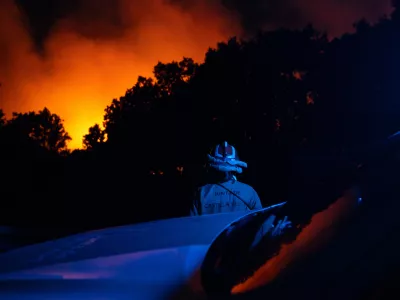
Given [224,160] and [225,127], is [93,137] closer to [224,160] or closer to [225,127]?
[225,127]

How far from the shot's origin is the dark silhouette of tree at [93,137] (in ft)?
129

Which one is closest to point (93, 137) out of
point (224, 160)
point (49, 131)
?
point (49, 131)

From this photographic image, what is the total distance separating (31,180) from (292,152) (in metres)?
13.1

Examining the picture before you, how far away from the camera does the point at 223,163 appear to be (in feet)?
13.6

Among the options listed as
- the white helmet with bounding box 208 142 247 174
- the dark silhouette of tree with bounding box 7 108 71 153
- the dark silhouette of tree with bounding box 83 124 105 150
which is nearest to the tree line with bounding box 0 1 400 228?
→ the dark silhouette of tree with bounding box 83 124 105 150

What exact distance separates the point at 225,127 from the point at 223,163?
73.0ft

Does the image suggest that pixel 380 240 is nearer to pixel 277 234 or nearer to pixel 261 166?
pixel 277 234

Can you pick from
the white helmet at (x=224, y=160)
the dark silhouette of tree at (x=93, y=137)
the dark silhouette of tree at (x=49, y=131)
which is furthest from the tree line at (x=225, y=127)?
the dark silhouette of tree at (x=49, y=131)

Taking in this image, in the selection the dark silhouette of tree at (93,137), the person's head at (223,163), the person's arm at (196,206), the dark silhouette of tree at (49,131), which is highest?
the dark silhouette of tree at (49,131)

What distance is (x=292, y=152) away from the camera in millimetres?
23938

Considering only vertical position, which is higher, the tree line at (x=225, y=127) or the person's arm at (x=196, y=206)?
the tree line at (x=225, y=127)

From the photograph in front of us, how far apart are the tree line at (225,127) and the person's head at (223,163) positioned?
45.9 feet

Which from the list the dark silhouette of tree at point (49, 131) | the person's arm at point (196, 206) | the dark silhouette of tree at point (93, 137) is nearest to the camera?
the person's arm at point (196, 206)

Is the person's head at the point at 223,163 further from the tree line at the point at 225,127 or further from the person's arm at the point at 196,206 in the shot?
the tree line at the point at 225,127
